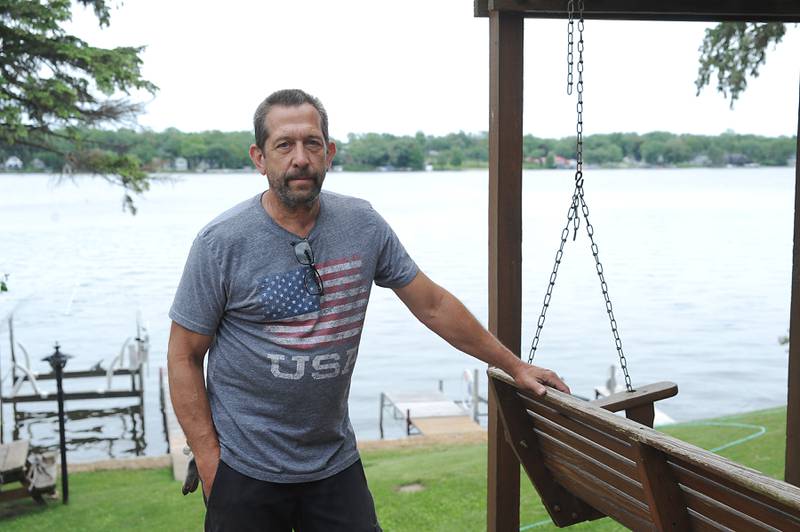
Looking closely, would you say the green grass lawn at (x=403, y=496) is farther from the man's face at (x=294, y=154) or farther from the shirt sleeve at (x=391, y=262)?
the man's face at (x=294, y=154)

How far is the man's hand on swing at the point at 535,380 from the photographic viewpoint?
10.8ft

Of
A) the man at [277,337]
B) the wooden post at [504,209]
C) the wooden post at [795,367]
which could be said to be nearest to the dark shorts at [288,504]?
the man at [277,337]

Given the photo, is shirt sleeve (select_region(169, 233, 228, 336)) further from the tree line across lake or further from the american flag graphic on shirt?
the tree line across lake

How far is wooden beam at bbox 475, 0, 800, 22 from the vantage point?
12.8 ft

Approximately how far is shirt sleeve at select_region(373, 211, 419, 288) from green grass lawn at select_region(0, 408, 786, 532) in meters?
3.71

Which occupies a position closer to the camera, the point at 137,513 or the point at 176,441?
the point at 137,513

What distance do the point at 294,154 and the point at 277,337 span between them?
507 mm

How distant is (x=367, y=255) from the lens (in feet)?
9.69

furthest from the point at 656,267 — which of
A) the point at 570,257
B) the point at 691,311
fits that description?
the point at 691,311

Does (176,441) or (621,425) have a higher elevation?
(621,425)

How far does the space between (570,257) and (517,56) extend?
58597 millimetres

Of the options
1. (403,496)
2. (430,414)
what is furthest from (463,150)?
(403,496)

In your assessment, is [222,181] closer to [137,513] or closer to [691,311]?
[691,311]

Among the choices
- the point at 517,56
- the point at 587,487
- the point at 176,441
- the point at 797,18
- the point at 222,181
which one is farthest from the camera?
the point at 222,181
